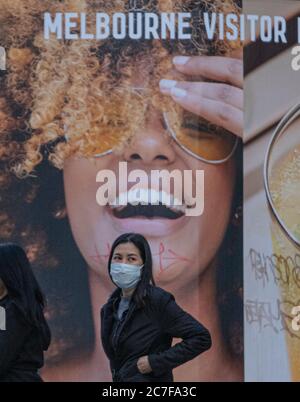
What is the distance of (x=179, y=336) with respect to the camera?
164 inches

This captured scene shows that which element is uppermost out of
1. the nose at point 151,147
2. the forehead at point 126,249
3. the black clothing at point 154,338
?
the nose at point 151,147

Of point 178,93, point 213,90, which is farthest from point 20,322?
point 213,90

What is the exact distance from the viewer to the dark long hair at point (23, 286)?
13.5 feet

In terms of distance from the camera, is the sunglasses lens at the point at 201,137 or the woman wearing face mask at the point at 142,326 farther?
the sunglasses lens at the point at 201,137

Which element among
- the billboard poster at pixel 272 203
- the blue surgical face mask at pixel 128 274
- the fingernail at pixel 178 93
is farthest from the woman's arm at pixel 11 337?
the fingernail at pixel 178 93

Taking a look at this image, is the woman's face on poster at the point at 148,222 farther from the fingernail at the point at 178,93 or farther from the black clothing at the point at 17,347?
the black clothing at the point at 17,347

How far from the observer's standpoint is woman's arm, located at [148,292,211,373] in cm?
412

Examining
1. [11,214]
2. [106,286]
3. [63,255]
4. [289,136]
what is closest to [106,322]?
[106,286]

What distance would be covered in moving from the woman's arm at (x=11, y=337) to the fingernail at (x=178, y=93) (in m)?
1.55

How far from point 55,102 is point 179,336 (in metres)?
1.55

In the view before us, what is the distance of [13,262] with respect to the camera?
4211 millimetres

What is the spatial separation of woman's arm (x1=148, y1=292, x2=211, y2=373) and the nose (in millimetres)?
801

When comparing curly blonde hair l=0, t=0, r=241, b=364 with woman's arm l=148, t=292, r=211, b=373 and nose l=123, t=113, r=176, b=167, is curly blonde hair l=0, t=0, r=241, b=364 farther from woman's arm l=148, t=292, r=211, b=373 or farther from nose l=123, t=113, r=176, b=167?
woman's arm l=148, t=292, r=211, b=373

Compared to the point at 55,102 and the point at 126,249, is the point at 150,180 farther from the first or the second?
the point at 55,102
